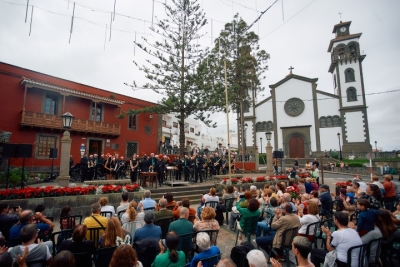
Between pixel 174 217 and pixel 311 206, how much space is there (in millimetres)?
2895

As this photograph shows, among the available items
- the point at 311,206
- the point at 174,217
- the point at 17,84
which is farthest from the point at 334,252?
the point at 17,84

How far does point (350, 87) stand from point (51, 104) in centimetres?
3452

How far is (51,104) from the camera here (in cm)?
1788

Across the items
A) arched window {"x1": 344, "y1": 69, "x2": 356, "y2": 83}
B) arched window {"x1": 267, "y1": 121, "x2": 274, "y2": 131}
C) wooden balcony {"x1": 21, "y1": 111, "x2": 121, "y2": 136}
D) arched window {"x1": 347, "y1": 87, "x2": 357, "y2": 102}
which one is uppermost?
arched window {"x1": 344, "y1": 69, "x2": 356, "y2": 83}

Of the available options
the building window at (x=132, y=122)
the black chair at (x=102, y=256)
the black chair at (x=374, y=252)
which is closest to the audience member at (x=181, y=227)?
the black chair at (x=102, y=256)

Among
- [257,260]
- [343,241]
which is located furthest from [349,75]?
[257,260]

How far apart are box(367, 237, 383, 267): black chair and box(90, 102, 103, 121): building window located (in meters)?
20.5

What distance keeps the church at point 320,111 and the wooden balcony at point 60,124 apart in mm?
18616

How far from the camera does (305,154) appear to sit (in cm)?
2981

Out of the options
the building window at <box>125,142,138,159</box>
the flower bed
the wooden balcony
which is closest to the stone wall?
the flower bed

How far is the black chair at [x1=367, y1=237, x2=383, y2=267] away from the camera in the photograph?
10.9ft

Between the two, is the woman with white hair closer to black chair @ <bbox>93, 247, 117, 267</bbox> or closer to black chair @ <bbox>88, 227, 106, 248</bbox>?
black chair @ <bbox>93, 247, 117, 267</bbox>

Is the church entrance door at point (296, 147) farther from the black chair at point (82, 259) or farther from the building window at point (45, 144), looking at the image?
the black chair at point (82, 259)

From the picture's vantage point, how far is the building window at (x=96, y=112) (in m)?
20.2
